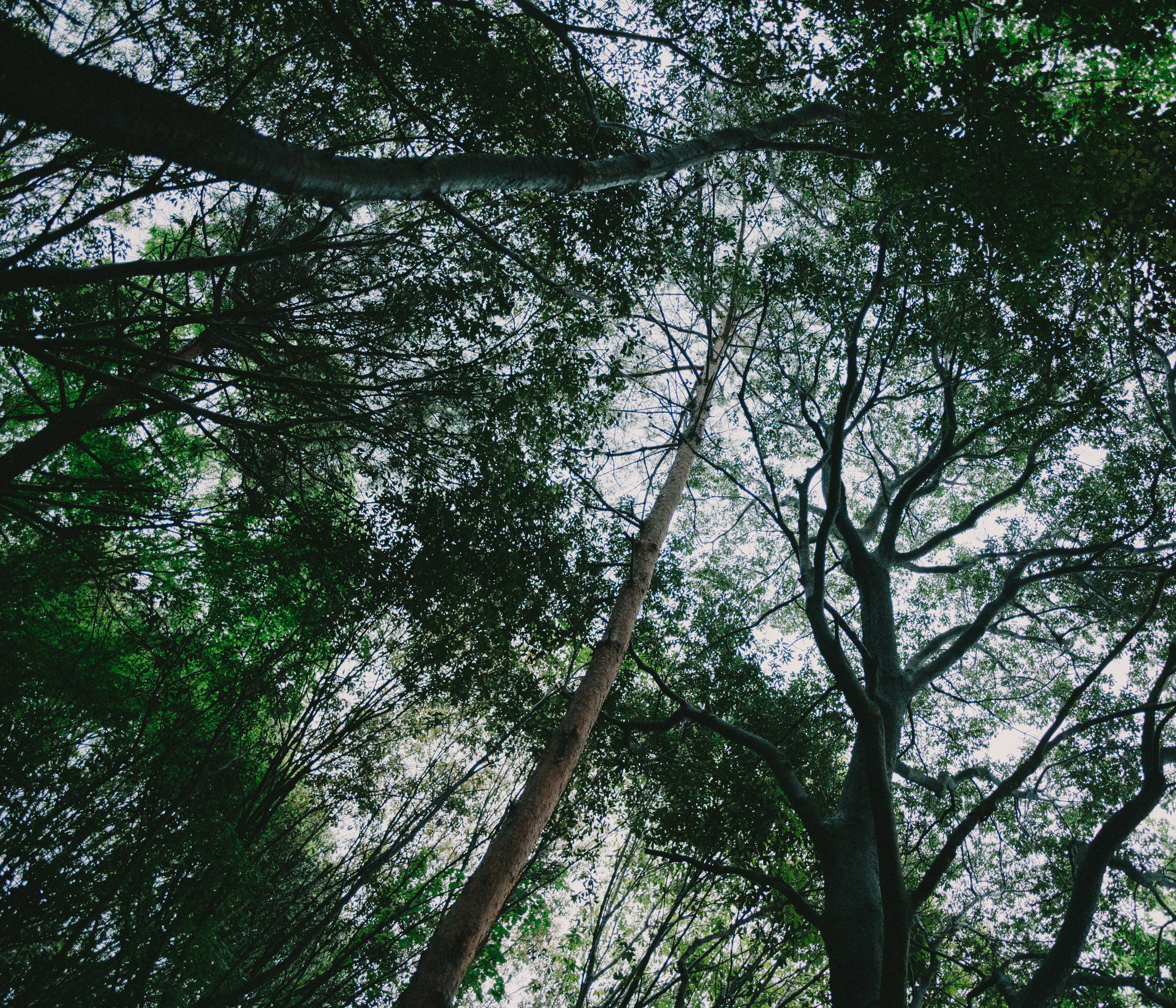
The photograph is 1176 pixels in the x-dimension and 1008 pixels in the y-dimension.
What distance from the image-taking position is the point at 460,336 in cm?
500

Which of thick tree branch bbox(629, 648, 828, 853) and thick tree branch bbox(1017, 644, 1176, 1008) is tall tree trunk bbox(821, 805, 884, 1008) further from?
thick tree branch bbox(1017, 644, 1176, 1008)

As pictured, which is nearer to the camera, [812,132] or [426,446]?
[426,446]

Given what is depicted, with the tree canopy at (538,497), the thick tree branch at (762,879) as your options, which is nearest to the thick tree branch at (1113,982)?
the tree canopy at (538,497)

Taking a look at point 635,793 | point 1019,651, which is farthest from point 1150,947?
point 635,793

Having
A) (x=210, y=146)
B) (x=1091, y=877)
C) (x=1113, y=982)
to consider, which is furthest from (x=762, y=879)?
(x=210, y=146)

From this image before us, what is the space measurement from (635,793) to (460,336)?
4867mm

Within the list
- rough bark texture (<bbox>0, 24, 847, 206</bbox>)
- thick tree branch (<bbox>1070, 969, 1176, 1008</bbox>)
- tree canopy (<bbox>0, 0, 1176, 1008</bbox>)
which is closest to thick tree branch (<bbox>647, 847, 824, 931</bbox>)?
tree canopy (<bbox>0, 0, 1176, 1008</bbox>)

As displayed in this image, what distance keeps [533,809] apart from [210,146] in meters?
3.96

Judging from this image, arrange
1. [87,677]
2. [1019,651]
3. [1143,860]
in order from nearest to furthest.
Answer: [87,677], [1143,860], [1019,651]

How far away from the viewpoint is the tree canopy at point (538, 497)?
3822 mm

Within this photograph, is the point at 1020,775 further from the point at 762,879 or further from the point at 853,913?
the point at 853,913

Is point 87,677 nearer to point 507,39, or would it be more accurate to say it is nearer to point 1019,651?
point 507,39

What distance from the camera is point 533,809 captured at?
4285mm

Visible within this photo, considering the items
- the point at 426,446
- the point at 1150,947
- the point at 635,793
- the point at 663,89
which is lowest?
the point at 635,793
